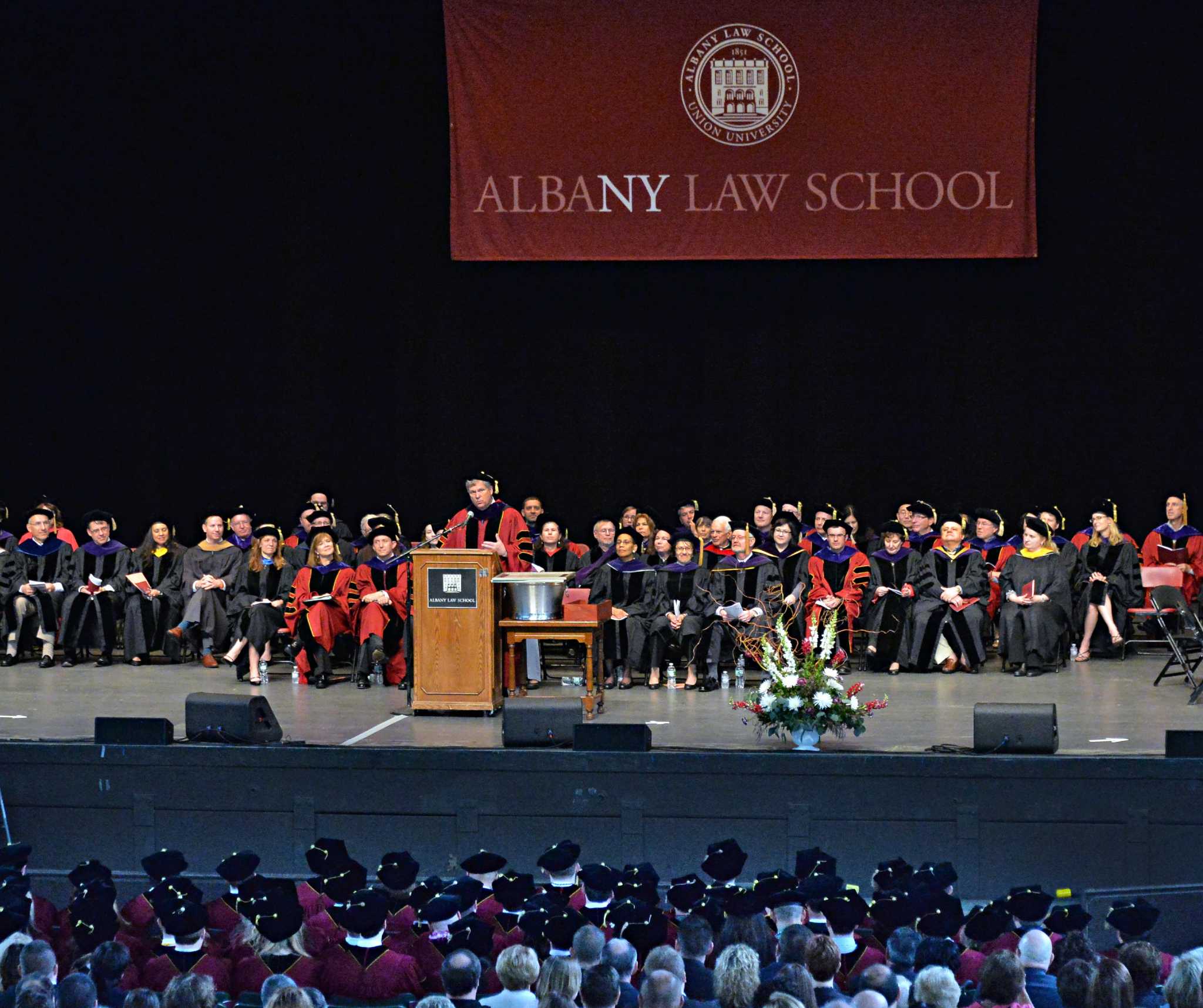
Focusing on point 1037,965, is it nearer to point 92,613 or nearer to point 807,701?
point 807,701

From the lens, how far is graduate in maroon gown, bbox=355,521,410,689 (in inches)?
448

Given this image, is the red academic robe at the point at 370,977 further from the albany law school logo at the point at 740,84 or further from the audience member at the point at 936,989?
the albany law school logo at the point at 740,84

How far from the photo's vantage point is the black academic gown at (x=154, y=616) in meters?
12.4

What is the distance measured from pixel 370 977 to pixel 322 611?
652 centimetres

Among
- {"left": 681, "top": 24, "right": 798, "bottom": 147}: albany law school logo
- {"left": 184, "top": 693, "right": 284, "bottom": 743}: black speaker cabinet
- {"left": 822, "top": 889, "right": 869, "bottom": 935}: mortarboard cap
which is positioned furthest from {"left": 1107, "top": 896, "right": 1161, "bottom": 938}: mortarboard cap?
{"left": 681, "top": 24, "right": 798, "bottom": 147}: albany law school logo

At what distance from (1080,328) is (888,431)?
1.95 m

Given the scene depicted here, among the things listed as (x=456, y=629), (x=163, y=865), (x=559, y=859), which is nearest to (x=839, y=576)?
(x=456, y=629)

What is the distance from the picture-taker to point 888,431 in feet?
48.5

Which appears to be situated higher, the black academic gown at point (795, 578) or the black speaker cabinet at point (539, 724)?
the black academic gown at point (795, 578)

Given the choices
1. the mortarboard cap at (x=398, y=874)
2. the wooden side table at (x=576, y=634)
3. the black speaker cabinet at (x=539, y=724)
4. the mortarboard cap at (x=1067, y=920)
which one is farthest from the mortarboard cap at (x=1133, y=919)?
the wooden side table at (x=576, y=634)

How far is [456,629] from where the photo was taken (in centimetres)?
966

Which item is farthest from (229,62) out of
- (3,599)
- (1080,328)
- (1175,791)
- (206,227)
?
(1175,791)

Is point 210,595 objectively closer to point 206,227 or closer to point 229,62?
point 206,227

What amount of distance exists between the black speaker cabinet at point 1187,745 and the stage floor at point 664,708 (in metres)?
0.26
